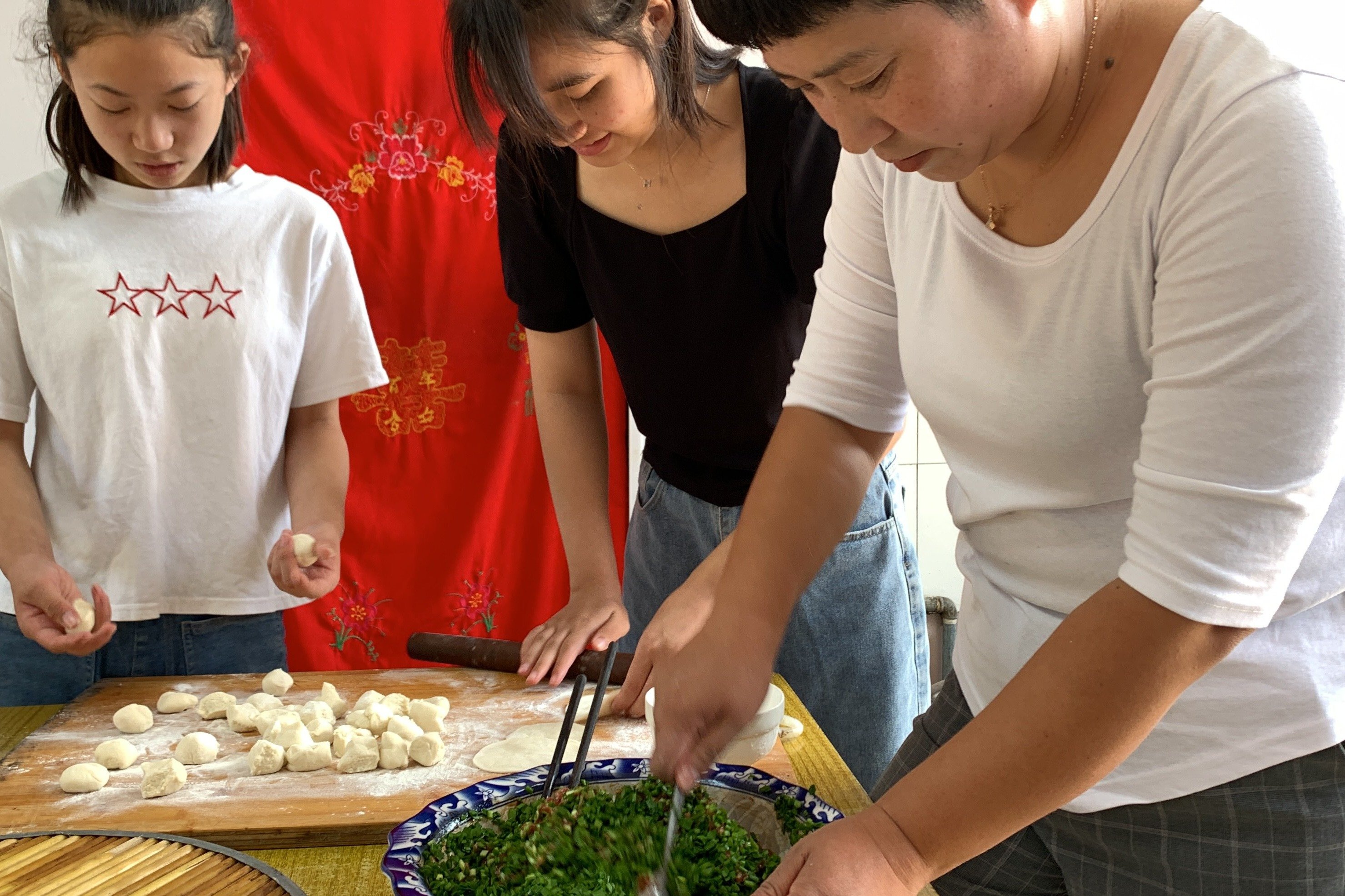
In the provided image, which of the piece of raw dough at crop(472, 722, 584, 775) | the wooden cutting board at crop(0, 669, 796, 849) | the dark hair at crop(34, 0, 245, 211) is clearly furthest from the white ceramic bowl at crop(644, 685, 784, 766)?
the dark hair at crop(34, 0, 245, 211)

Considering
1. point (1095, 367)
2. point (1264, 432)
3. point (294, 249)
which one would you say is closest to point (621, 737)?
point (1095, 367)

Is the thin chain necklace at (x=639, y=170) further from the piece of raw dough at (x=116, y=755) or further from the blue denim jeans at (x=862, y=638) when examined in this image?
the piece of raw dough at (x=116, y=755)

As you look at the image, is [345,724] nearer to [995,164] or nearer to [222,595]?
[222,595]

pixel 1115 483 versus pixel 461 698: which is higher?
pixel 1115 483

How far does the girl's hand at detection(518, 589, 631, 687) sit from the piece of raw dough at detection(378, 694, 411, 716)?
16 centimetres

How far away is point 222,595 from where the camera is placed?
1.73 m

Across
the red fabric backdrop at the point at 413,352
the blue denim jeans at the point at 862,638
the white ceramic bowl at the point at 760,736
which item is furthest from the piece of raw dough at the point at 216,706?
the red fabric backdrop at the point at 413,352

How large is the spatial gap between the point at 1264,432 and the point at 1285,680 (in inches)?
13.3

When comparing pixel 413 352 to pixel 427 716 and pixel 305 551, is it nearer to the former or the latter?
pixel 305 551

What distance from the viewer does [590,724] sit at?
3.53 feet

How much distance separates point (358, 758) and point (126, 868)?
37cm

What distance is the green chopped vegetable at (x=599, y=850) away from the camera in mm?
842

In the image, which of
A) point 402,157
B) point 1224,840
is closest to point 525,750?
point 1224,840

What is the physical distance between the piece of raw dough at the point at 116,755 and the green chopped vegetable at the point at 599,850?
0.52 m
